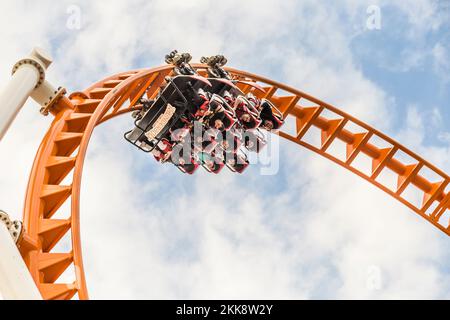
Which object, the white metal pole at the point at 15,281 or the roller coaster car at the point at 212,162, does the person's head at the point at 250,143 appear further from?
the white metal pole at the point at 15,281

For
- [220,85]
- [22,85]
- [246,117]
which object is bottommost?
[22,85]

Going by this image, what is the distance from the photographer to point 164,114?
25.9 feet

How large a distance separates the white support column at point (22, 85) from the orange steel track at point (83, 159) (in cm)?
63

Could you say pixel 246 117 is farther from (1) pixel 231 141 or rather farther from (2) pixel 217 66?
(2) pixel 217 66

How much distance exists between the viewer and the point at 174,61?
8422 millimetres

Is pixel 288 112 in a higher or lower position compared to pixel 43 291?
higher

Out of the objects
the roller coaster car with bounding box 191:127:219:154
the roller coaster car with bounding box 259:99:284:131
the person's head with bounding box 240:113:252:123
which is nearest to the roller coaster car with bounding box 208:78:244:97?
the person's head with bounding box 240:113:252:123

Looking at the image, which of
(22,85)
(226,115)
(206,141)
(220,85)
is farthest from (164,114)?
(22,85)

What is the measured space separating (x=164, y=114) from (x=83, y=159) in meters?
2.04

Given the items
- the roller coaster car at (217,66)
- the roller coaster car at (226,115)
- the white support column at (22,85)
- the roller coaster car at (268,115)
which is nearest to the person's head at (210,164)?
the roller coaster car at (226,115)
